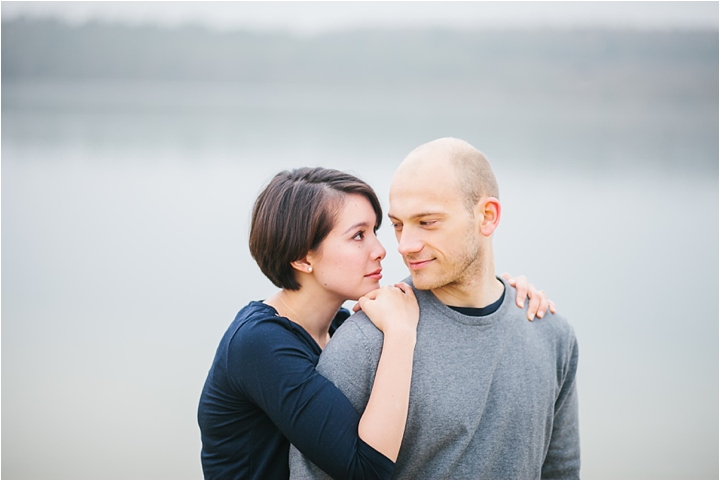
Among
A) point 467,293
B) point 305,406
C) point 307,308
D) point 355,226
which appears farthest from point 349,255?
point 305,406

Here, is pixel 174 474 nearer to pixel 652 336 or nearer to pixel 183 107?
pixel 652 336

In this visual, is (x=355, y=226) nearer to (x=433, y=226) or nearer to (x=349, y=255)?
(x=349, y=255)

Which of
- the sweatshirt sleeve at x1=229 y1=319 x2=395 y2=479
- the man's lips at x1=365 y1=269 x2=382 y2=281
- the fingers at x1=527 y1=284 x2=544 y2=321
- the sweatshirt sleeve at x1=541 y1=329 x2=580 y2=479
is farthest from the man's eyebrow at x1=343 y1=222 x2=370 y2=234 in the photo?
the sweatshirt sleeve at x1=541 y1=329 x2=580 y2=479

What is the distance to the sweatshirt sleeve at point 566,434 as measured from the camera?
205 cm

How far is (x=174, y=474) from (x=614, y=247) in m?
5.43

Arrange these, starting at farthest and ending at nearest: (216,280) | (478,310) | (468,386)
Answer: (216,280), (478,310), (468,386)

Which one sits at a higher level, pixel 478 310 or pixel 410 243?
pixel 410 243

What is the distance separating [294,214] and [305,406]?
1.72ft

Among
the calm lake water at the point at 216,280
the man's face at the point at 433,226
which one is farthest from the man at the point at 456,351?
the calm lake water at the point at 216,280

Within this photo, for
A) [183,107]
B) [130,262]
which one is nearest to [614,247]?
[130,262]

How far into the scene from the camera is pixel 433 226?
1.85 m

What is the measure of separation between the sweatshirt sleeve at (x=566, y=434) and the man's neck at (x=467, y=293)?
0.93 ft

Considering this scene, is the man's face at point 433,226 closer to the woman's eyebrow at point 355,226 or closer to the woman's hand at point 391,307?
the woman's hand at point 391,307

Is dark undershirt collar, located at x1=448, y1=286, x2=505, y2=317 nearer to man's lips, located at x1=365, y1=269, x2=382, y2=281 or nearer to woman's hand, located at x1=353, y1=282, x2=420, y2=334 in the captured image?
woman's hand, located at x1=353, y1=282, x2=420, y2=334
